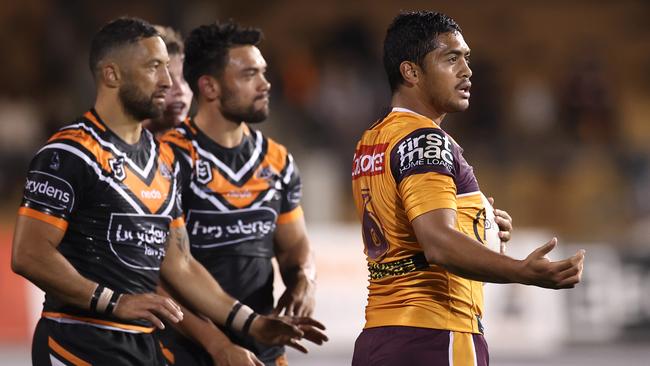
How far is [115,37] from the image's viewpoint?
5.34 metres

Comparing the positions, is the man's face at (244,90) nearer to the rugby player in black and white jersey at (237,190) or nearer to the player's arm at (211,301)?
the rugby player in black and white jersey at (237,190)

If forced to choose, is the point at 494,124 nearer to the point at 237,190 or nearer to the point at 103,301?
the point at 237,190

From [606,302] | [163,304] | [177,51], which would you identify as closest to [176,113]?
[177,51]

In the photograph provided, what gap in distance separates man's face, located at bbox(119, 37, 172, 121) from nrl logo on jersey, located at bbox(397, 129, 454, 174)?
1.40 meters

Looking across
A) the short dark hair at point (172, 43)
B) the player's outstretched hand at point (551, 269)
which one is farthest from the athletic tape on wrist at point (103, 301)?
the short dark hair at point (172, 43)

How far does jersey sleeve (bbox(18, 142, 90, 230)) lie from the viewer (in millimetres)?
4902

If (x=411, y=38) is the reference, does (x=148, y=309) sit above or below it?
below

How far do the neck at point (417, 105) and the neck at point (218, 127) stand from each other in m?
1.58

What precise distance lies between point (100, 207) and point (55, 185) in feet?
0.83

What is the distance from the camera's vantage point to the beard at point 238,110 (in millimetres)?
6098

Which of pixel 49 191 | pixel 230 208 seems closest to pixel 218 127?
pixel 230 208

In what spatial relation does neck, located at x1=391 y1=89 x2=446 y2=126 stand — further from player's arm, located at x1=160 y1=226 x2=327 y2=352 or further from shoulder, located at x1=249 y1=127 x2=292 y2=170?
shoulder, located at x1=249 y1=127 x2=292 y2=170

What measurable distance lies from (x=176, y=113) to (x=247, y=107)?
0.70 metres

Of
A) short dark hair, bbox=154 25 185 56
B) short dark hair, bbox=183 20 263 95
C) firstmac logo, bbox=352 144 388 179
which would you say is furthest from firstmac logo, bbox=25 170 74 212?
short dark hair, bbox=154 25 185 56
